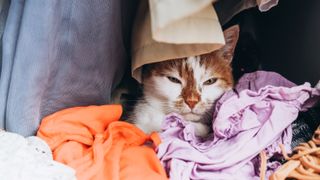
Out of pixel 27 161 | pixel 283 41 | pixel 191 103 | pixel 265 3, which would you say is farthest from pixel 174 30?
pixel 283 41

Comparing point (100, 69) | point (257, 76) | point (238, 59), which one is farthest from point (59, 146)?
point (238, 59)

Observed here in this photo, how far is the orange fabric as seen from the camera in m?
0.59

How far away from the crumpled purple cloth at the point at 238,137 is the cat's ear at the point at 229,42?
0.65 ft

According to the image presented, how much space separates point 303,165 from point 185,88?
372 mm

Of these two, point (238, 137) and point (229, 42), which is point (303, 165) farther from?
point (229, 42)

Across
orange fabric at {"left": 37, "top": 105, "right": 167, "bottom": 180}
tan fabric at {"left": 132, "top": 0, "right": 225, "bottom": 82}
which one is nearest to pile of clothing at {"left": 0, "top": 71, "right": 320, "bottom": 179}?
orange fabric at {"left": 37, "top": 105, "right": 167, "bottom": 180}

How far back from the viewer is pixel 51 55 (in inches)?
24.0

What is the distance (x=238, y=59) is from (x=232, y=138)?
1.48 feet

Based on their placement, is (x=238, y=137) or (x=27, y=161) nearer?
(x=27, y=161)

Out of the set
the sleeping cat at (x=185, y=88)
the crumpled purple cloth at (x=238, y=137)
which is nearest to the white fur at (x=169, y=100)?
the sleeping cat at (x=185, y=88)

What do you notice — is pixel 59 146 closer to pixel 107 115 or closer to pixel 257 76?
pixel 107 115

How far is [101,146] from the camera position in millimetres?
634

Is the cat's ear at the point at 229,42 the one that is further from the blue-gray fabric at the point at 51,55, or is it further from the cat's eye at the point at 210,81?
the blue-gray fabric at the point at 51,55

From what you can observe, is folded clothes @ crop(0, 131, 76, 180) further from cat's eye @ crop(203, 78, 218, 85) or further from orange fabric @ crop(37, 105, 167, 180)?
cat's eye @ crop(203, 78, 218, 85)
